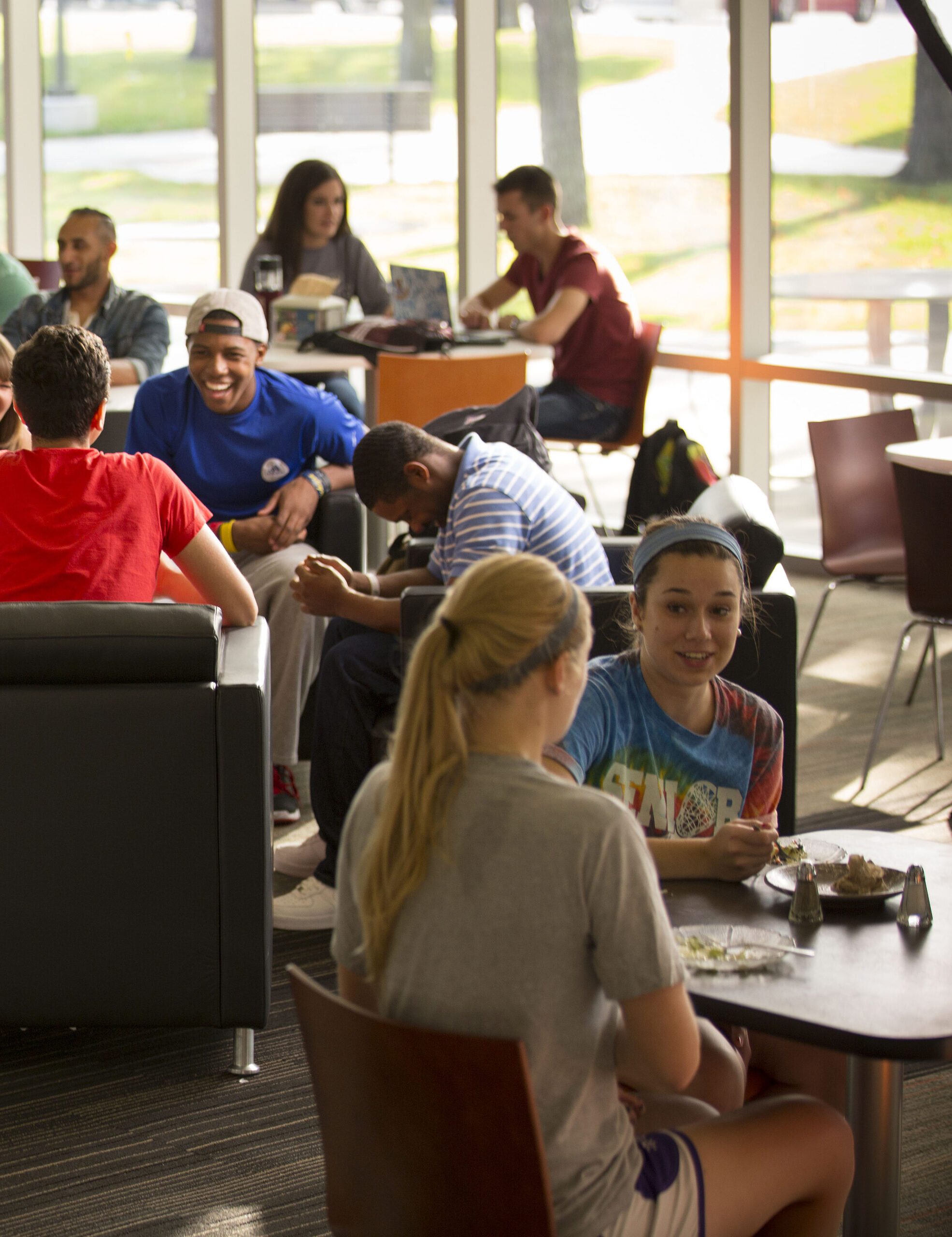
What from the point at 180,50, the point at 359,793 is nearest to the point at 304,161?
the point at 180,50

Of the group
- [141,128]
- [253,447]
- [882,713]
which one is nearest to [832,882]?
[882,713]

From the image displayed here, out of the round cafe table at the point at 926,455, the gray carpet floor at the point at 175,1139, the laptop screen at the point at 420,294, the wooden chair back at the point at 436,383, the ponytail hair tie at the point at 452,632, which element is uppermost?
the laptop screen at the point at 420,294

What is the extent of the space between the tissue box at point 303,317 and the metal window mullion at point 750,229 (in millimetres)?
2047

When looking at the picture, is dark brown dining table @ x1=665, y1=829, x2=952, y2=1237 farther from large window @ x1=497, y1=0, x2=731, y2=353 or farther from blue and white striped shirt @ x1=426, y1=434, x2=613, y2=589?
large window @ x1=497, y1=0, x2=731, y2=353

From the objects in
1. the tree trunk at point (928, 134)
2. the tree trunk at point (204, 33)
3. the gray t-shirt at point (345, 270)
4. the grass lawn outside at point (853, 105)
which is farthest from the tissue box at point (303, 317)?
the tree trunk at point (204, 33)

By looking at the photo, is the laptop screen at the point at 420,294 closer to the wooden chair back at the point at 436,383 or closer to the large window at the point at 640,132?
the wooden chair back at the point at 436,383

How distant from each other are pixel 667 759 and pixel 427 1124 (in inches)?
39.5

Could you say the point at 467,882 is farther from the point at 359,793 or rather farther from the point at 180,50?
the point at 180,50

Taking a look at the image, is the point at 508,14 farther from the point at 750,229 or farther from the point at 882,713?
the point at 882,713

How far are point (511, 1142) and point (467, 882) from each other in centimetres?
24

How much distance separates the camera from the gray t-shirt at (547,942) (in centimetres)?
152

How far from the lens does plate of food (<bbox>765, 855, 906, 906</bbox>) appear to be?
2029mm

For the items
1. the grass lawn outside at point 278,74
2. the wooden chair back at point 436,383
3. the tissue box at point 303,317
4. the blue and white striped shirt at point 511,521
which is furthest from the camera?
the grass lawn outside at point 278,74

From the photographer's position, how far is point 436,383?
5.54m
